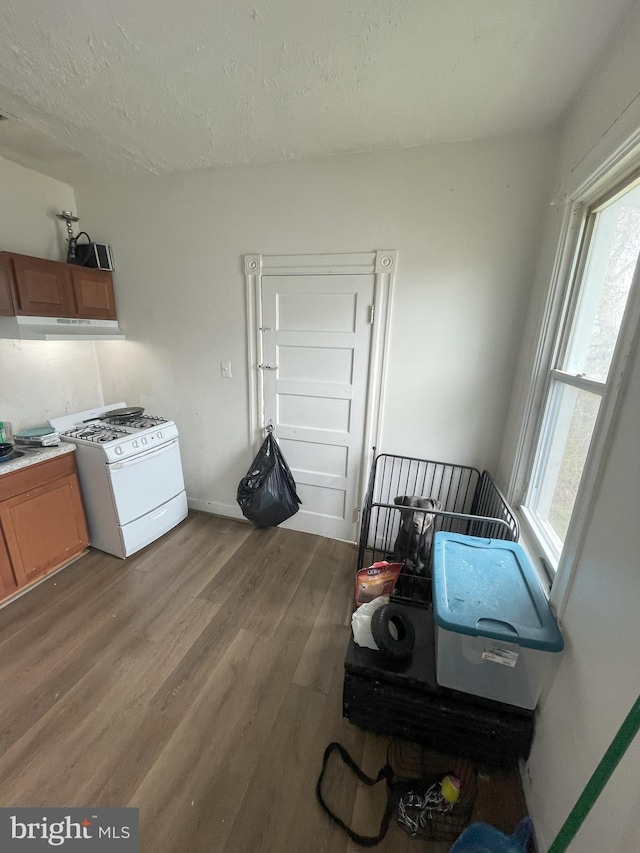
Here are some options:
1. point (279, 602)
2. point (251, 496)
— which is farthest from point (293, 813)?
point (251, 496)

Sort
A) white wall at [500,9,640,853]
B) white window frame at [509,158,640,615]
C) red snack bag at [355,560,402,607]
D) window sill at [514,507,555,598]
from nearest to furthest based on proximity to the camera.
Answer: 1. white wall at [500,9,640,853]
2. white window frame at [509,158,640,615]
3. window sill at [514,507,555,598]
4. red snack bag at [355,560,402,607]

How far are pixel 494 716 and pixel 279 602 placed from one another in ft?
3.84

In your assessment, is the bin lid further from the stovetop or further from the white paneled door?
the stovetop

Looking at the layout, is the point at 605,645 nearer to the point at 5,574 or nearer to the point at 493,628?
the point at 493,628

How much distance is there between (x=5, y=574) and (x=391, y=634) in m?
2.10

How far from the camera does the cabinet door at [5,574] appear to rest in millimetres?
1812

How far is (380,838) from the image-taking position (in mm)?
1025

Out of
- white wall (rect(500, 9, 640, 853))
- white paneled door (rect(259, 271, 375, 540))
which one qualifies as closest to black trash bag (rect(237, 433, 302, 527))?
white paneled door (rect(259, 271, 375, 540))

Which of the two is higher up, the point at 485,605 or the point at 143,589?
the point at 485,605

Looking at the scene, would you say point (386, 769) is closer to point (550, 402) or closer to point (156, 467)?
point (550, 402)

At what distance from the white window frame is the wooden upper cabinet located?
287 cm

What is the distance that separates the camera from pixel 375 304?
203 cm

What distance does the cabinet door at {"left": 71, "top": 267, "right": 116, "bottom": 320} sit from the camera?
230 cm

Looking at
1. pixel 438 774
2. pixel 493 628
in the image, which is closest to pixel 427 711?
pixel 438 774
